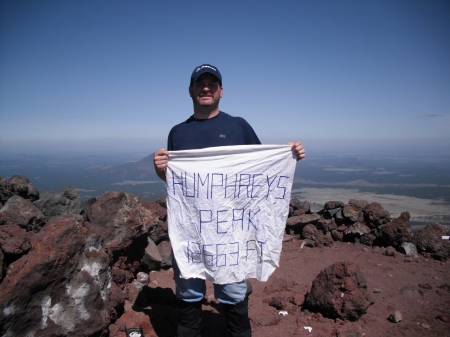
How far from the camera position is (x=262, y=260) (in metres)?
3.59

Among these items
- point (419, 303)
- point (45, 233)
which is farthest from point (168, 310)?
point (419, 303)

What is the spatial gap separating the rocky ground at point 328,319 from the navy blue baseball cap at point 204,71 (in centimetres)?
361

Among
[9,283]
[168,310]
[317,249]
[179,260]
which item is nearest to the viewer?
[9,283]

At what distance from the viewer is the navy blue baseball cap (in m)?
3.22

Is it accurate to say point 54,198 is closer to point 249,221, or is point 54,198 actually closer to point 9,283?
point 9,283

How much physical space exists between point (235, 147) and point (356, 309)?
3214 mm

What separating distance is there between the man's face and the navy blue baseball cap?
0.04m

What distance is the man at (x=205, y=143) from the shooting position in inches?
130

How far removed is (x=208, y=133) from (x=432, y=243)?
6.95 meters

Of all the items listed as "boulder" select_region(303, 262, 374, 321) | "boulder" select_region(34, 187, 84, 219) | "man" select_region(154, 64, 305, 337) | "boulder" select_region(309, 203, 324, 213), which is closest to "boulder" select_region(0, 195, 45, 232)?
"boulder" select_region(34, 187, 84, 219)

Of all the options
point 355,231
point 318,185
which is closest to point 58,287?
point 355,231

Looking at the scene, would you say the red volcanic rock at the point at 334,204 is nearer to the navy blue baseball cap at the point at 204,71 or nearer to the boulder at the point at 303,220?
the boulder at the point at 303,220

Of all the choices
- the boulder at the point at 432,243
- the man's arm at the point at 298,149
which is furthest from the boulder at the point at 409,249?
the man's arm at the point at 298,149

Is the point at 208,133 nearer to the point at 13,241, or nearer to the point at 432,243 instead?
the point at 13,241
